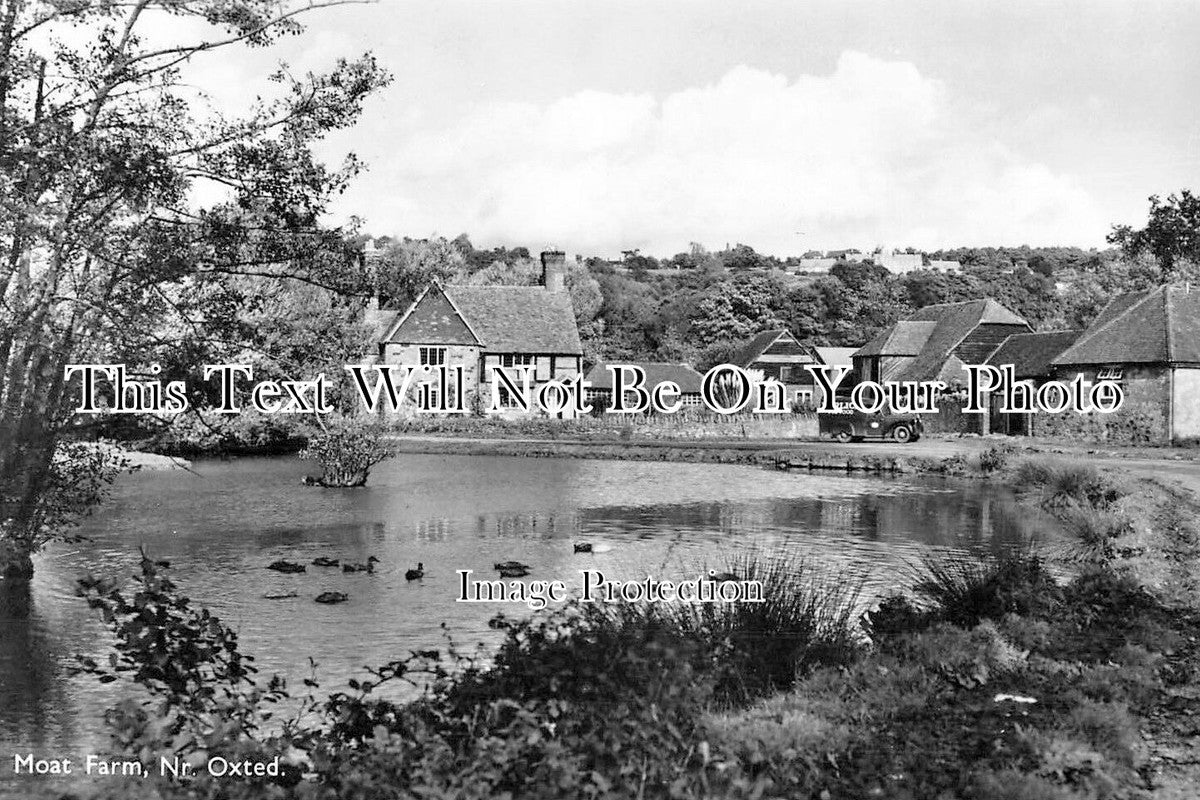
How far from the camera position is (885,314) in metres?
107

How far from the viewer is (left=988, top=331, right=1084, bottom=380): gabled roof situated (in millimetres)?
51500

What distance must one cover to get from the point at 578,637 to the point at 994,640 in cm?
386

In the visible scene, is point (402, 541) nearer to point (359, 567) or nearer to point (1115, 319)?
point (359, 567)

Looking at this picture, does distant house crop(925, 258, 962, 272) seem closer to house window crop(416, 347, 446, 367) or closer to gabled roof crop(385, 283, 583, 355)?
gabled roof crop(385, 283, 583, 355)

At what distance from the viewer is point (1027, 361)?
2116 inches

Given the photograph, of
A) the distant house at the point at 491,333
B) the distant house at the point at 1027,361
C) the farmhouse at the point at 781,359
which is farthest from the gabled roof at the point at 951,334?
the distant house at the point at 491,333

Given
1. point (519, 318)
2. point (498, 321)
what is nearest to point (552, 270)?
point (519, 318)

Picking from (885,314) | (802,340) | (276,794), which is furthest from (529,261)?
(276,794)

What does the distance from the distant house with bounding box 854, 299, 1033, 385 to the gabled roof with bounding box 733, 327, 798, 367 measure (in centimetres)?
931

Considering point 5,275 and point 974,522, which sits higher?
point 5,275

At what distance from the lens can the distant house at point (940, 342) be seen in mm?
59062

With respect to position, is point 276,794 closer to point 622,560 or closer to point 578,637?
point 578,637

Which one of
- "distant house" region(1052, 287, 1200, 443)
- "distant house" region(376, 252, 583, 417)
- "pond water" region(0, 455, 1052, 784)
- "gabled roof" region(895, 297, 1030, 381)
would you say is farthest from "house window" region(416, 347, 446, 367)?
"distant house" region(1052, 287, 1200, 443)

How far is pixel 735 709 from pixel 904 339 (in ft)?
205
